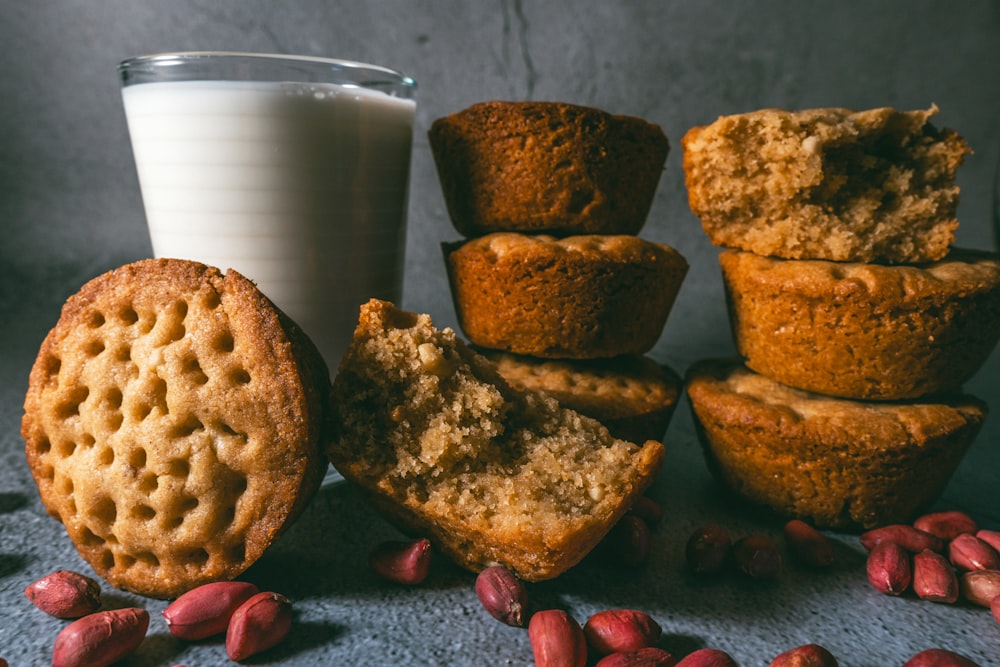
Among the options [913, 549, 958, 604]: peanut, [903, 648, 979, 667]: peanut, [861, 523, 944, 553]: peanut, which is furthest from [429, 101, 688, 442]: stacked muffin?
[903, 648, 979, 667]: peanut


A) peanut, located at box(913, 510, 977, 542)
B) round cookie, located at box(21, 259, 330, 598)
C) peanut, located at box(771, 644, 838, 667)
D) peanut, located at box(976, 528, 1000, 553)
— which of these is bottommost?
peanut, located at box(913, 510, 977, 542)

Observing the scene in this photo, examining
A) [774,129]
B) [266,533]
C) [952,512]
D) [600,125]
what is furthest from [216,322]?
[952,512]

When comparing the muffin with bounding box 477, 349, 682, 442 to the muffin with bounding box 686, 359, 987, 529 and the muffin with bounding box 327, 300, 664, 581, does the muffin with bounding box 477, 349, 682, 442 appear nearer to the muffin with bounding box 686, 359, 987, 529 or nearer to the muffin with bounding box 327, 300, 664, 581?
the muffin with bounding box 686, 359, 987, 529

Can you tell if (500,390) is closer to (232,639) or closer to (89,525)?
(232,639)

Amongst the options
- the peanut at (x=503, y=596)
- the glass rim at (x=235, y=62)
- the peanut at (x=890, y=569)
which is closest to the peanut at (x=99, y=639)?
the peanut at (x=503, y=596)

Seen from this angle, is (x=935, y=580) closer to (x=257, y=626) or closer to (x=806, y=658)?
(x=806, y=658)

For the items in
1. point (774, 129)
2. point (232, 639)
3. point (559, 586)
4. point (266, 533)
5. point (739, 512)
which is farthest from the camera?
point (739, 512)
